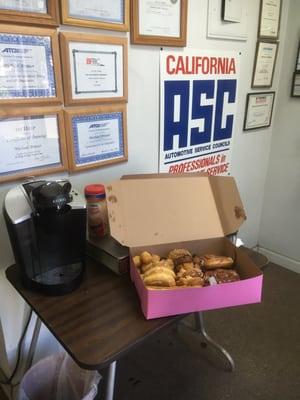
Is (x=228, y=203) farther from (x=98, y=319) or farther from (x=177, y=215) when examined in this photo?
(x=98, y=319)

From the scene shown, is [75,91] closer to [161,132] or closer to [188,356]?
[161,132]

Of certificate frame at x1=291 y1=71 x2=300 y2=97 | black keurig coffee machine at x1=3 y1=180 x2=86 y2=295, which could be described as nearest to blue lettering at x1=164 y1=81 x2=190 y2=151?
black keurig coffee machine at x1=3 y1=180 x2=86 y2=295

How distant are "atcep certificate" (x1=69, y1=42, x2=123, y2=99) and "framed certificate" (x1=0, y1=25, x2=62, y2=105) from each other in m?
0.07

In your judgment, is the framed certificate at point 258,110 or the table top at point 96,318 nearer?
the table top at point 96,318

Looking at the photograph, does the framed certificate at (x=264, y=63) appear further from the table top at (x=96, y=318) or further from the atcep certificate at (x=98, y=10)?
the table top at (x=96, y=318)

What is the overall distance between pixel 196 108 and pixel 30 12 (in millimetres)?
893

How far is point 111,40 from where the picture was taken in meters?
1.21

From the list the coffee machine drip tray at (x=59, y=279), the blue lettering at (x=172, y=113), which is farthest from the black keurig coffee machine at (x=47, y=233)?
the blue lettering at (x=172, y=113)

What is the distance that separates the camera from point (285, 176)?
2.29 m

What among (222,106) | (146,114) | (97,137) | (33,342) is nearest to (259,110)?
(222,106)

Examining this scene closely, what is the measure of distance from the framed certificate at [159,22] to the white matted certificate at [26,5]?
0.37 m

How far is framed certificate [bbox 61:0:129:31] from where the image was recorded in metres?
1.08

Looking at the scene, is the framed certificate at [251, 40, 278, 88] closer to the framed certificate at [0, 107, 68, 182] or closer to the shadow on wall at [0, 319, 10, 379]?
the framed certificate at [0, 107, 68, 182]

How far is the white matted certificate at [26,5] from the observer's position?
3.10 ft
